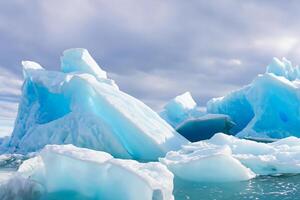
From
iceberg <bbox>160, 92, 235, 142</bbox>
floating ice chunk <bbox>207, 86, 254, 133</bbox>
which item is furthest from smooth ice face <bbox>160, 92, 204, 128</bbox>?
floating ice chunk <bbox>207, 86, 254, 133</bbox>

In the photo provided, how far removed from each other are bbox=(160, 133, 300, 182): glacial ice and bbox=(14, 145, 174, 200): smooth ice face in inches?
138

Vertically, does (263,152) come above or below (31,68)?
below

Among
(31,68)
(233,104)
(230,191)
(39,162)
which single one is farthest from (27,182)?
(233,104)

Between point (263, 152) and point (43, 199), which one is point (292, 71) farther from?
point (43, 199)

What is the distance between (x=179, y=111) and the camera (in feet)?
93.7

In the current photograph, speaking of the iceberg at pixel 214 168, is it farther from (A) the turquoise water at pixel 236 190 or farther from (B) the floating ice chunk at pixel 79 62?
(B) the floating ice chunk at pixel 79 62

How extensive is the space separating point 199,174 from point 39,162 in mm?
4400

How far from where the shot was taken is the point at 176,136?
16484 mm

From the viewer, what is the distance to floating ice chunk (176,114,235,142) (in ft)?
75.6

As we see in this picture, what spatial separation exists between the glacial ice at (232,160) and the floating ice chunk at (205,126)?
8.07 m

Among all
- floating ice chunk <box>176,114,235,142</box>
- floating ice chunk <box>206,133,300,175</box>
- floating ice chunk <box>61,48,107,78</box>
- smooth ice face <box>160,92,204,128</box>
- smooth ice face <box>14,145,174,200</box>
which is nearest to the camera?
smooth ice face <box>14,145,174,200</box>

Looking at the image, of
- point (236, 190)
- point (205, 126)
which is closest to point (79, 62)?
point (205, 126)

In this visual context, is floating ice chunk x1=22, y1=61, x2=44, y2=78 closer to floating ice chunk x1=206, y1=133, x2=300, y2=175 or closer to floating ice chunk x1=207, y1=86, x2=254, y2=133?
floating ice chunk x1=206, y1=133, x2=300, y2=175

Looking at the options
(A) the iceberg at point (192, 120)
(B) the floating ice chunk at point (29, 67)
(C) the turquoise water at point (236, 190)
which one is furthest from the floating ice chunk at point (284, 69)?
(C) the turquoise water at point (236, 190)
